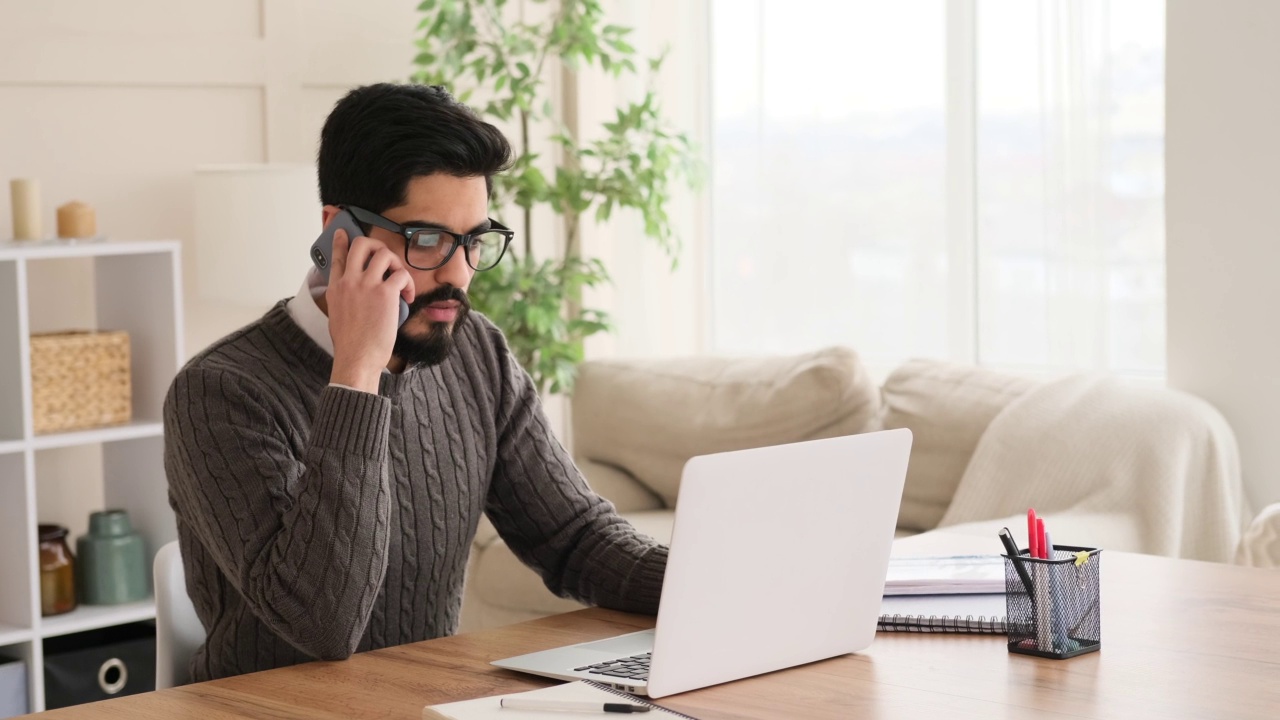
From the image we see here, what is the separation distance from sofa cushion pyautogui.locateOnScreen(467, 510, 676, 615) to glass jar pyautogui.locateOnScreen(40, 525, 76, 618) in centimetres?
92

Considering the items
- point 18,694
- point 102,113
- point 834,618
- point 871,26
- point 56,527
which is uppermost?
point 871,26

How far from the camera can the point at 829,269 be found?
4363 mm

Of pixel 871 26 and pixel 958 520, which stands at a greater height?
pixel 871 26

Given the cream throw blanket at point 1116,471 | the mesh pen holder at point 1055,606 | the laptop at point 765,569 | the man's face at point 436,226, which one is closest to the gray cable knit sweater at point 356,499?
the man's face at point 436,226

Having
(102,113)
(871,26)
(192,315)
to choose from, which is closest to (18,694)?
(192,315)

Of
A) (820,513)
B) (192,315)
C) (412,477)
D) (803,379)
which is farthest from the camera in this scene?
(192,315)

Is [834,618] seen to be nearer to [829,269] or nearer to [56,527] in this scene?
[56,527]

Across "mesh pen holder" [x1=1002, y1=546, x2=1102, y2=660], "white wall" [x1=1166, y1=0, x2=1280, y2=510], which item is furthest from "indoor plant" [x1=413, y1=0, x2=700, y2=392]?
"mesh pen holder" [x1=1002, y1=546, x2=1102, y2=660]

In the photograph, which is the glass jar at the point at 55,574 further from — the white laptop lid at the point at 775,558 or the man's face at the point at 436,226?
the white laptop lid at the point at 775,558

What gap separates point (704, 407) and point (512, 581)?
654 millimetres

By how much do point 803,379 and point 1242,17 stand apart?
1240 millimetres

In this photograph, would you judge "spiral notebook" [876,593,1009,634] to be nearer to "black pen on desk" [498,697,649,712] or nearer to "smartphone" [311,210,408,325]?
"black pen on desk" [498,697,649,712]

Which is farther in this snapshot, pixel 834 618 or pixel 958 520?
pixel 958 520

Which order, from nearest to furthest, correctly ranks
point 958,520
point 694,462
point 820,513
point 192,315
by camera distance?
point 694,462 < point 820,513 < point 958,520 < point 192,315
